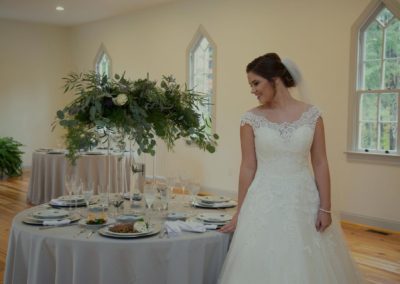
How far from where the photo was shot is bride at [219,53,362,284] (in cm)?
206

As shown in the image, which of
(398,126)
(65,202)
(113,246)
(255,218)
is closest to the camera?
(113,246)

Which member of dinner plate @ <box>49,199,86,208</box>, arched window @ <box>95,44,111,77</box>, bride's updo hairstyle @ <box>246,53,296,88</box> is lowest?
dinner plate @ <box>49,199,86,208</box>

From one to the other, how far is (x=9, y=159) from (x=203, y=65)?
4460mm

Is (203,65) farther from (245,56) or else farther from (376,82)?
(376,82)

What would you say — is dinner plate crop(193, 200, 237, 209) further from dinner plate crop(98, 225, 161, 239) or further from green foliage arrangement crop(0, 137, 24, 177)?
green foliage arrangement crop(0, 137, 24, 177)

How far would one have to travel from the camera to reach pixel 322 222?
219 centimetres

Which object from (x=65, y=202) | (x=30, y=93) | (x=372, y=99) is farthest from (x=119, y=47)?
(x=65, y=202)

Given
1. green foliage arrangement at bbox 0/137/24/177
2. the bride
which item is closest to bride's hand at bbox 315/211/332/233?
the bride

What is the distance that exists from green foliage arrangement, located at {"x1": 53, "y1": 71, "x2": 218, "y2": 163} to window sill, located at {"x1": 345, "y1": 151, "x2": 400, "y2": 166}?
3.70m

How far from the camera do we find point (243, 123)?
7.51 ft

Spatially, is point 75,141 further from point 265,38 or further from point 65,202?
point 265,38

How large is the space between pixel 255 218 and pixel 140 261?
576 millimetres

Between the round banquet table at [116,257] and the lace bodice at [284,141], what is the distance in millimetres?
450

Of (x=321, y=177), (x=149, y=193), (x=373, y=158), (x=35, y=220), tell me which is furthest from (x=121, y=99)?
(x=373, y=158)
